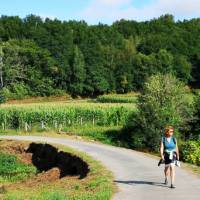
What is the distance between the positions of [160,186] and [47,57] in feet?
318

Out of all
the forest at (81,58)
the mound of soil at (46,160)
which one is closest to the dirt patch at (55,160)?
the mound of soil at (46,160)

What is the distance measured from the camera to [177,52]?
5123 inches

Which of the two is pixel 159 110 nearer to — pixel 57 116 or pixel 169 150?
pixel 57 116

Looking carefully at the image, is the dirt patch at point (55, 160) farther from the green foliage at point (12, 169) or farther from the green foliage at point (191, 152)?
the green foliage at point (191, 152)

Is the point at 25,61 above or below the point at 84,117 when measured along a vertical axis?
above

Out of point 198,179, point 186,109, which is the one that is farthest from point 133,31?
point 198,179

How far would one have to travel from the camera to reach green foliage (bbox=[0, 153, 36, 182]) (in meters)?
32.0

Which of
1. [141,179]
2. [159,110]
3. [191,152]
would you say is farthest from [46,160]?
[141,179]

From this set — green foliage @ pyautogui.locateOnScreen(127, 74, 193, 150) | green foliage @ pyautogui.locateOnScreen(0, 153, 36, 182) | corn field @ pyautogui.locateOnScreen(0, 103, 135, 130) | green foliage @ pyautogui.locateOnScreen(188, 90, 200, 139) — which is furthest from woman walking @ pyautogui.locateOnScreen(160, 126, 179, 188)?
corn field @ pyautogui.locateOnScreen(0, 103, 135, 130)

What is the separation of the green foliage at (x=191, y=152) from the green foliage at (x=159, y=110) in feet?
17.3

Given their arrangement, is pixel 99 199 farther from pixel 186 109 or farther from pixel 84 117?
pixel 84 117

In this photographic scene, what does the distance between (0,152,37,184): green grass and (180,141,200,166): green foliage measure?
874 cm

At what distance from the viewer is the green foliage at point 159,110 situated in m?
38.2

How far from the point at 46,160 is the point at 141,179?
16.4 meters
